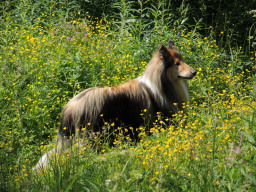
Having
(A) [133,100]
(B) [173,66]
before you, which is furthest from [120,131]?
(B) [173,66]

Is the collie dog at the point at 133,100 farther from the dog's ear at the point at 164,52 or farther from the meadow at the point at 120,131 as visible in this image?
the meadow at the point at 120,131

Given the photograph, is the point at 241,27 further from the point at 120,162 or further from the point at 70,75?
the point at 120,162

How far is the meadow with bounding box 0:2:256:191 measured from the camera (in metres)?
2.86

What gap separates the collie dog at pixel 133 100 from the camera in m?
4.77

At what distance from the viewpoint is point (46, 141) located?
512cm

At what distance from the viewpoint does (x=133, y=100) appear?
5262mm

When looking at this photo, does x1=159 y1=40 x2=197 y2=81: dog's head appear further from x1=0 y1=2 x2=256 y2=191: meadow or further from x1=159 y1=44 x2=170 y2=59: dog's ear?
x1=0 y1=2 x2=256 y2=191: meadow

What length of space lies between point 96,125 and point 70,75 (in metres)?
1.42

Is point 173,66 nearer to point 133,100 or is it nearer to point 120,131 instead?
point 133,100

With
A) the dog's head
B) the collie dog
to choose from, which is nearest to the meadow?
the collie dog

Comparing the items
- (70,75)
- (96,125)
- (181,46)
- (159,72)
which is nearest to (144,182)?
(96,125)

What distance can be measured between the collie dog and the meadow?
0.76ft

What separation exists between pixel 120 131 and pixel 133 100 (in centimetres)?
48

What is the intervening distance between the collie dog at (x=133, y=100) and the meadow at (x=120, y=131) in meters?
0.23
